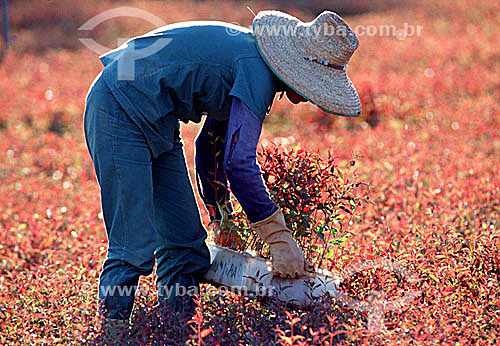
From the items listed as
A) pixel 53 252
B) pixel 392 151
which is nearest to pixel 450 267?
pixel 53 252

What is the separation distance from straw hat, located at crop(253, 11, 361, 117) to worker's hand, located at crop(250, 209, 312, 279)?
23.4 inches

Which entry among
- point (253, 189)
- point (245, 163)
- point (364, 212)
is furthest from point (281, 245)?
point (364, 212)

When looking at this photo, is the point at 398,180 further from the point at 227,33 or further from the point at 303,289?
the point at 227,33

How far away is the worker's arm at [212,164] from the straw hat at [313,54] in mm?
687

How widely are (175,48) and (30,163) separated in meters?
4.85

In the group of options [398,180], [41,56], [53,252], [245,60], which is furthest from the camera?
[41,56]

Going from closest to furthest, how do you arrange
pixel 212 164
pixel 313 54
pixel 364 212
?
pixel 313 54
pixel 212 164
pixel 364 212

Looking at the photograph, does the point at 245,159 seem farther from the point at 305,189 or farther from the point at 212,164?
the point at 212,164

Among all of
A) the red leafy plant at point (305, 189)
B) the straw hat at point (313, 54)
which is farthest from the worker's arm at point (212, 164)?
the straw hat at point (313, 54)

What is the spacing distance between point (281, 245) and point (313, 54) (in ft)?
3.07

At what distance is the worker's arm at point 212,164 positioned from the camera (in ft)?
11.3

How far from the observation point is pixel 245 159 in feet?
8.95

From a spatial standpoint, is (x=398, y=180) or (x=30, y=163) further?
(x=30, y=163)

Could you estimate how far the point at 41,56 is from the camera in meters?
13.9
